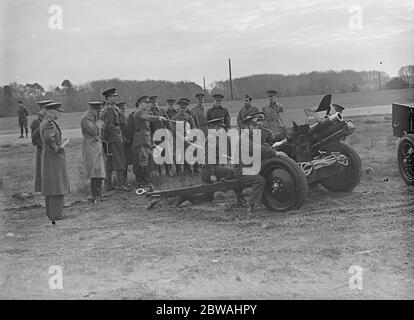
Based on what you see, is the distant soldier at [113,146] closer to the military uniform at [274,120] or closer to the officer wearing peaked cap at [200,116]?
the officer wearing peaked cap at [200,116]

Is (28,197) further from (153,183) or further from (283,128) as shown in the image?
(283,128)

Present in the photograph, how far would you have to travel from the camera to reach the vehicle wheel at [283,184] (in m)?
5.69

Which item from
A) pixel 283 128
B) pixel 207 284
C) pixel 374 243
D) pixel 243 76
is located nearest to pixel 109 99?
pixel 243 76

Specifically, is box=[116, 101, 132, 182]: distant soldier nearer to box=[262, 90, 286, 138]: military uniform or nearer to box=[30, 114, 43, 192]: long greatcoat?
box=[30, 114, 43, 192]: long greatcoat

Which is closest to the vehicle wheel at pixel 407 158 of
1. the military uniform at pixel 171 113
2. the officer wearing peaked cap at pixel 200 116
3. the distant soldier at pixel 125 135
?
the officer wearing peaked cap at pixel 200 116

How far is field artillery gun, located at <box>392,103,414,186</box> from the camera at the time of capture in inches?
253

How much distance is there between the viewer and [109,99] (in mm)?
6004

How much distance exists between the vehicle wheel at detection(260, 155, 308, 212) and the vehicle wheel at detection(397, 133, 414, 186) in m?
1.64

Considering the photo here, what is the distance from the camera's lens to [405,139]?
21.2 feet

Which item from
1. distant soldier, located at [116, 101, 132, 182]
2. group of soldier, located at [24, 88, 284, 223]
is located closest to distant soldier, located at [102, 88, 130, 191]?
group of soldier, located at [24, 88, 284, 223]

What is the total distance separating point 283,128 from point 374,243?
2.41 m

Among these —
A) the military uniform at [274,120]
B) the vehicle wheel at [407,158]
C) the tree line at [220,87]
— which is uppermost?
the tree line at [220,87]

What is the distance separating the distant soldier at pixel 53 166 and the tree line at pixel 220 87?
244mm

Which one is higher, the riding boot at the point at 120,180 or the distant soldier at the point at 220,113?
the distant soldier at the point at 220,113
